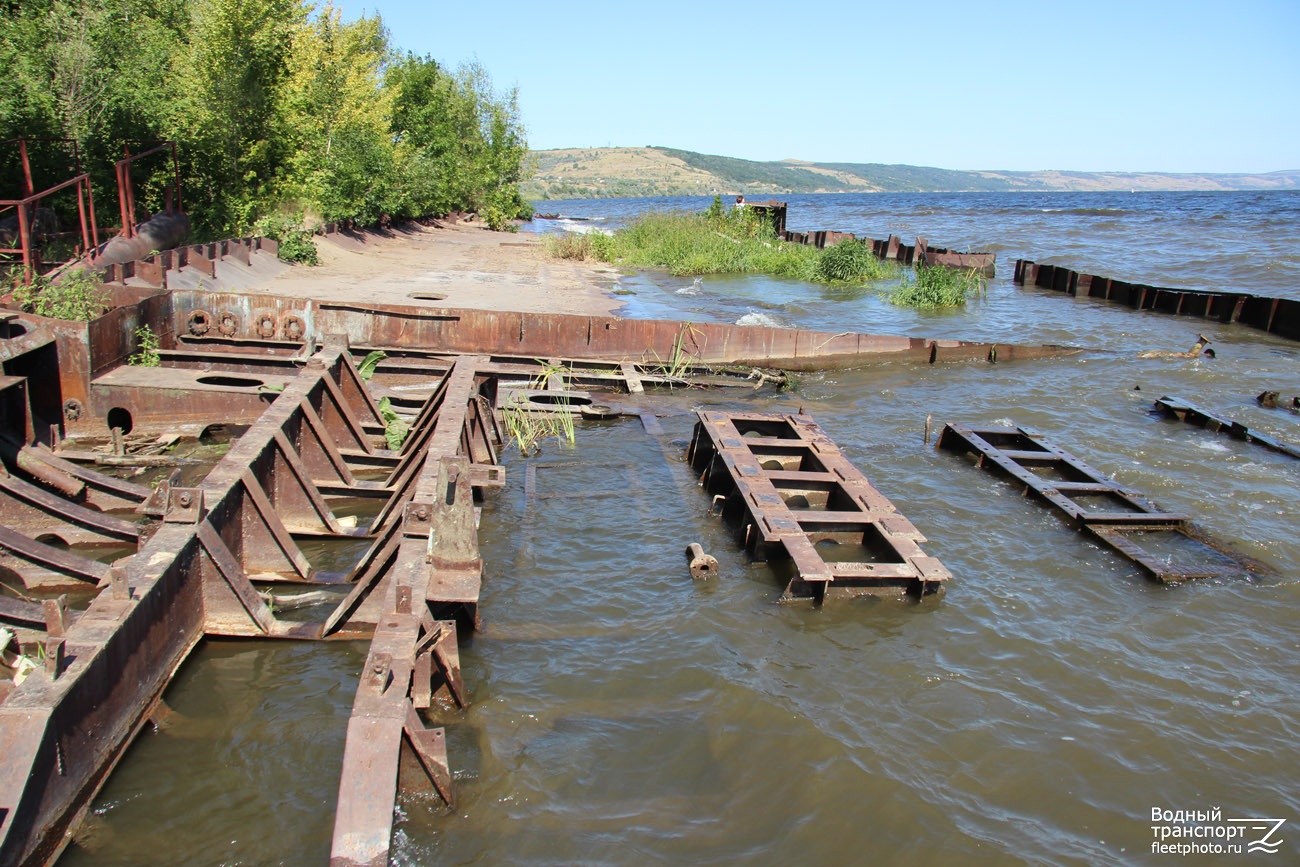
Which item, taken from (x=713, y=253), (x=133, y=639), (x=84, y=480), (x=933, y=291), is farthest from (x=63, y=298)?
(x=713, y=253)

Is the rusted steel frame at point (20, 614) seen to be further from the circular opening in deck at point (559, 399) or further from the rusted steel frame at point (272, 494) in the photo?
the circular opening in deck at point (559, 399)

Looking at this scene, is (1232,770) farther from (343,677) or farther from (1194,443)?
(1194,443)

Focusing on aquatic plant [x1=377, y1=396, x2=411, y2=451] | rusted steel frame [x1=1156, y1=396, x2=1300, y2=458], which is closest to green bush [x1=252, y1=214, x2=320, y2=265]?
aquatic plant [x1=377, y1=396, x2=411, y2=451]

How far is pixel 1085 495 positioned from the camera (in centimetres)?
944

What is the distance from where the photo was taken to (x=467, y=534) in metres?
5.26

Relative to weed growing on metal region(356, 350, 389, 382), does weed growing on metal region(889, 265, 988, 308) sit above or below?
above

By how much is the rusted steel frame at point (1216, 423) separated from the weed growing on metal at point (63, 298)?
14027 mm

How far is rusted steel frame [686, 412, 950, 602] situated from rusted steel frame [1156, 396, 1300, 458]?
6.16 metres

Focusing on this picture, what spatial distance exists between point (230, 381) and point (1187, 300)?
23191mm

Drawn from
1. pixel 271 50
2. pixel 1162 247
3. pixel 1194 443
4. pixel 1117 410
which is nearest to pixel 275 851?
pixel 1194 443

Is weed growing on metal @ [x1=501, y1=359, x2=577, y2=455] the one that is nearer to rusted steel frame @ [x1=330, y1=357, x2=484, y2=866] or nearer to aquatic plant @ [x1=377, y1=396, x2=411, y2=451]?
aquatic plant @ [x1=377, y1=396, x2=411, y2=451]

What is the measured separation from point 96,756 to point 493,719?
76.8 inches

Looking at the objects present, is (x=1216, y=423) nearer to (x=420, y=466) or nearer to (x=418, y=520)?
(x=420, y=466)

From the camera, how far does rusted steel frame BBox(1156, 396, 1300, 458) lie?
11.0 m
